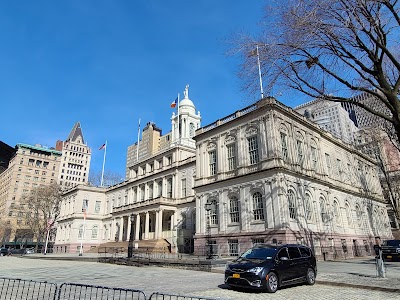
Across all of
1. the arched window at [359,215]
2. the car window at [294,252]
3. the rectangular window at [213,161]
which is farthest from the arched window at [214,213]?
the arched window at [359,215]

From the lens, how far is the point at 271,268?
1059 cm

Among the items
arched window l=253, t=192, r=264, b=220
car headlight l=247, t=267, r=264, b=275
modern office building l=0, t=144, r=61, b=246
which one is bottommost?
car headlight l=247, t=267, r=264, b=275

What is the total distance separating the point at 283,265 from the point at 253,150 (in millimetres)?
18205

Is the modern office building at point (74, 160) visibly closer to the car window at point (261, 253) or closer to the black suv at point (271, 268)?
the car window at point (261, 253)

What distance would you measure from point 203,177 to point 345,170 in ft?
67.7

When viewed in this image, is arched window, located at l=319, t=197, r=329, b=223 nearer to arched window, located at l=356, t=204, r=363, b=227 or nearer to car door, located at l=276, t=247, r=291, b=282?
arched window, located at l=356, t=204, r=363, b=227

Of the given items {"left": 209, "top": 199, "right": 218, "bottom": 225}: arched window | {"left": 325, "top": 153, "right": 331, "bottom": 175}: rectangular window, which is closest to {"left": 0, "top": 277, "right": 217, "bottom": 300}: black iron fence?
{"left": 209, "top": 199, "right": 218, "bottom": 225}: arched window

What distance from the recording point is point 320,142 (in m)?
34.9

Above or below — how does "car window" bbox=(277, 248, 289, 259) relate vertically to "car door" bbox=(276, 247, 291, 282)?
above

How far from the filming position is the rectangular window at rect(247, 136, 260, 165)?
2841cm

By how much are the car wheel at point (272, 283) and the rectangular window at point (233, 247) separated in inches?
677

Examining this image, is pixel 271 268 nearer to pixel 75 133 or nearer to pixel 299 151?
pixel 299 151

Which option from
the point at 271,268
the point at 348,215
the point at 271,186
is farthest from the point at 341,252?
the point at 271,268

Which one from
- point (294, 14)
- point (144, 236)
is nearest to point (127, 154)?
point (144, 236)
